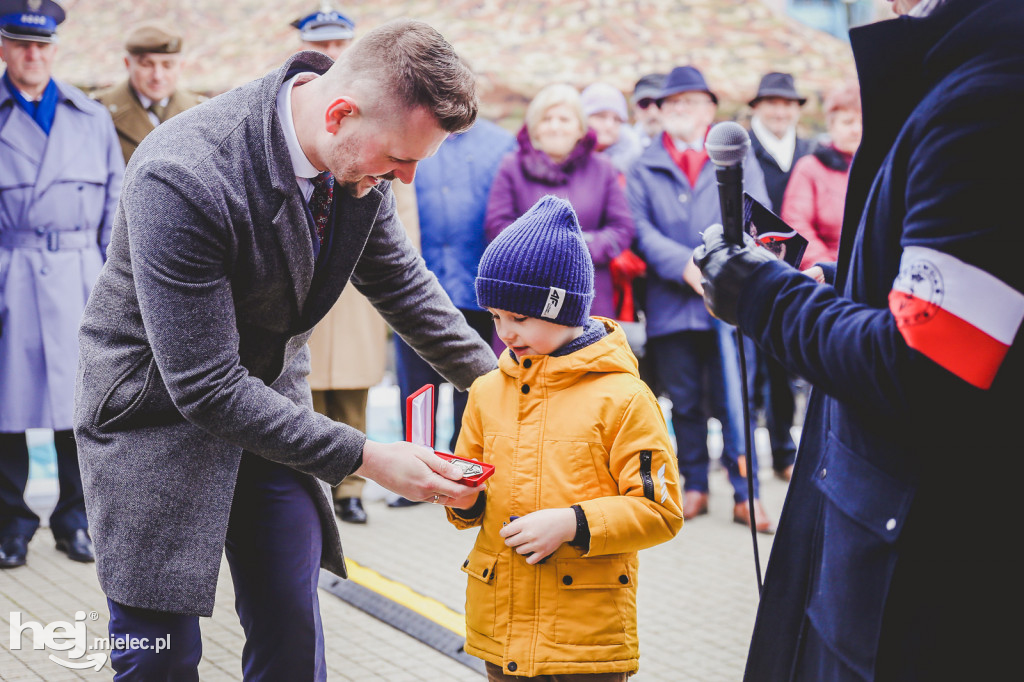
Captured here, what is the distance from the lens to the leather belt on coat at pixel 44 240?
5.20 m

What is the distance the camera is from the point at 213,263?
2.36 metres

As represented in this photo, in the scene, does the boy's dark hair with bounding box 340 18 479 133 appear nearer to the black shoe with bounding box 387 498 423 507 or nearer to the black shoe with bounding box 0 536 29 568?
the black shoe with bounding box 0 536 29 568

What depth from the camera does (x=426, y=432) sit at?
270 cm

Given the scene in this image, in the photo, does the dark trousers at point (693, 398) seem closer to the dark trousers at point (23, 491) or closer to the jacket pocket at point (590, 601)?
the dark trousers at point (23, 491)

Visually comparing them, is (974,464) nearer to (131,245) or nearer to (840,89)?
(131,245)

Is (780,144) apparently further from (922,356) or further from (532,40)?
(532,40)

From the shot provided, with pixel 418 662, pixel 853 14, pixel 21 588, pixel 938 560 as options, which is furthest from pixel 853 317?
pixel 853 14

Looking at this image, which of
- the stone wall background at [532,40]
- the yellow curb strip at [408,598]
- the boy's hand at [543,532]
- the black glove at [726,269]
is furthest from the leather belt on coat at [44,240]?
the stone wall background at [532,40]

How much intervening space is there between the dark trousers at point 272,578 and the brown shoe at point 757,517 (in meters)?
3.33

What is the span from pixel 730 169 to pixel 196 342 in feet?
3.86

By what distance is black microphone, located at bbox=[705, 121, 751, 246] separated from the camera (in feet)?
6.29

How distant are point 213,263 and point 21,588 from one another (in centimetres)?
296

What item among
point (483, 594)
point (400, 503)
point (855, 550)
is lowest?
point (400, 503)

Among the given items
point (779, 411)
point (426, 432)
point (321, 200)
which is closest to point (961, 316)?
point (426, 432)
